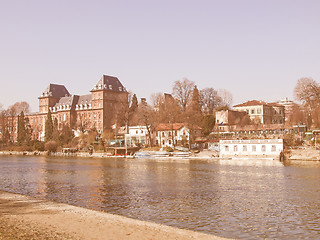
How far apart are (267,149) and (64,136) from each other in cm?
6748

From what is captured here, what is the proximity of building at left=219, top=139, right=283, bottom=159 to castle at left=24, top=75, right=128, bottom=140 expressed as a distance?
6209 centimetres

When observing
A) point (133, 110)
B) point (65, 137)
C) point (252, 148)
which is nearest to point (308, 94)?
point (252, 148)

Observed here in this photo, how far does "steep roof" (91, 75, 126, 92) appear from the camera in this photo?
141500 mm

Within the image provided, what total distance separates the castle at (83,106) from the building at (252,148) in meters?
62.1

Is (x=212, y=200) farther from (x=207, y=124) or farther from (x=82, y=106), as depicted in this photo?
(x=82, y=106)

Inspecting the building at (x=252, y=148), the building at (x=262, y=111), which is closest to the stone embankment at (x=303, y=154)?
the building at (x=252, y=148)

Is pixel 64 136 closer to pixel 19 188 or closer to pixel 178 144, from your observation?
pixel 178 144

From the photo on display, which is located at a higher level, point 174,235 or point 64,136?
point 64,136

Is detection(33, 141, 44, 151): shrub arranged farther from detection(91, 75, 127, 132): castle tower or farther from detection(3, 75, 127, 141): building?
detection(91, 75, 127, 132): castle tower

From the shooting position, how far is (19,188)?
3288 centimetres

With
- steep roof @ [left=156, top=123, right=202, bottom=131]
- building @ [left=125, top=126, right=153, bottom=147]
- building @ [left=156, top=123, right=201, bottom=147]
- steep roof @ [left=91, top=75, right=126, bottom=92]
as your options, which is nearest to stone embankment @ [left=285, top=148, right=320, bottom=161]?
building @ [left=156, top=123, right=201, bottom=147]

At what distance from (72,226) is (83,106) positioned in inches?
5362

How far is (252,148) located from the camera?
234 ft

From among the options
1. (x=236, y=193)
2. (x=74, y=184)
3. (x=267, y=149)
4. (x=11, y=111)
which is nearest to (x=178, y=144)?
(x=267, y=149)
